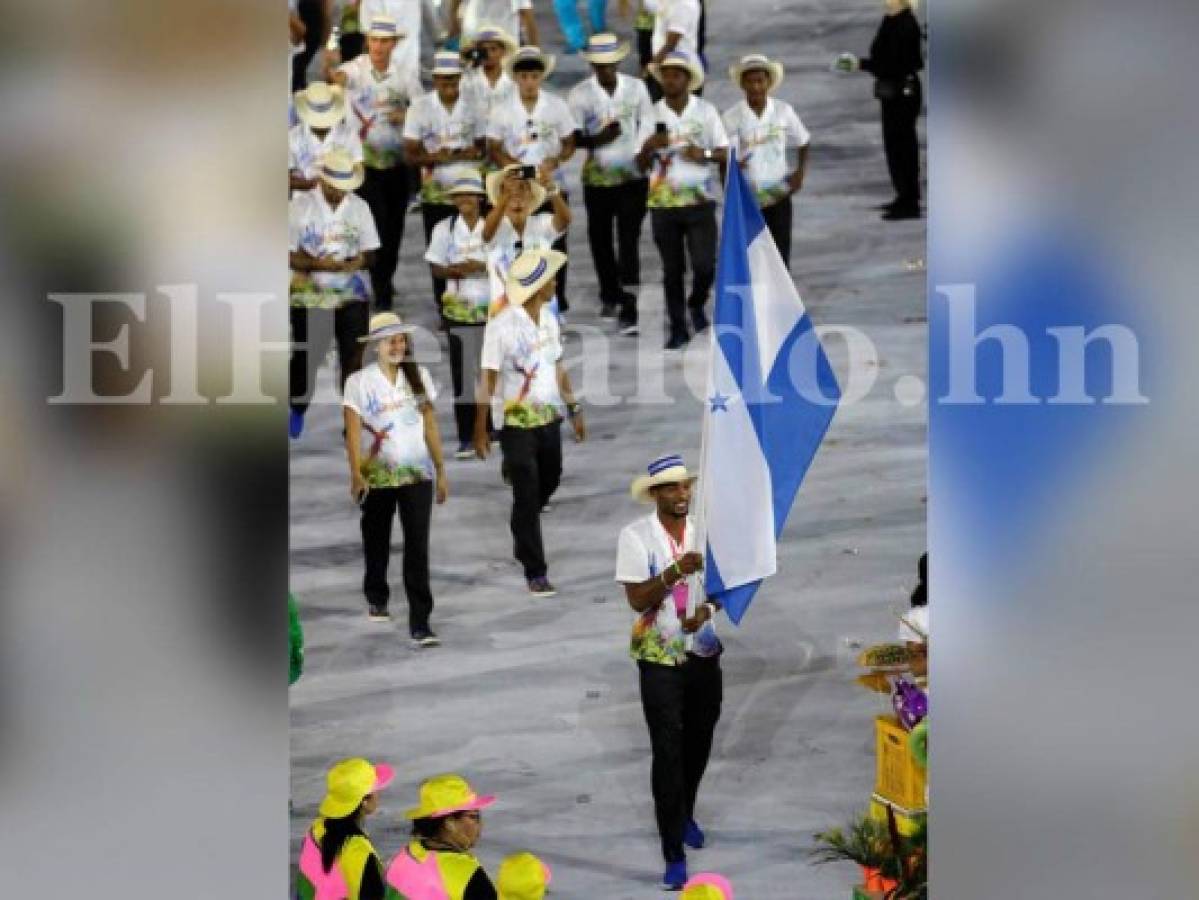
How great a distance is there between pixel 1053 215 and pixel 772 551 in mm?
5001

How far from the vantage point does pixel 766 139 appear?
1116 cm

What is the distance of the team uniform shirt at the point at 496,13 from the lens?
42.0 feet

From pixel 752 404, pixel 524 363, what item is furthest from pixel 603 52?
pixel 752 404

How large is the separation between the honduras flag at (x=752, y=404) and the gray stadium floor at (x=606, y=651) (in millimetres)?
1513

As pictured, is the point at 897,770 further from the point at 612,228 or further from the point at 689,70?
the point at 612,228

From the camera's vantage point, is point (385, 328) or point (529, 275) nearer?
point (385, 328)

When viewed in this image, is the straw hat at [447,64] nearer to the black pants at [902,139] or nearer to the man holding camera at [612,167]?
the man holding camera at [612,167]

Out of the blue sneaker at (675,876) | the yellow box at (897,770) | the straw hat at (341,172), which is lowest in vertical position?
the blue sneaker at (675,876)

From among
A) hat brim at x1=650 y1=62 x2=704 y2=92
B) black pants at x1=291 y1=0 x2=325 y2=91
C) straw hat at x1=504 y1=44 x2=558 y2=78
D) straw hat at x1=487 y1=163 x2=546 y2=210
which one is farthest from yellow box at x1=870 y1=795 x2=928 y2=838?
black pants at x1=291 y1=0 x2=325 y2=91

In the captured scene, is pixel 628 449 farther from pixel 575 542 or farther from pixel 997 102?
pixel 997 102

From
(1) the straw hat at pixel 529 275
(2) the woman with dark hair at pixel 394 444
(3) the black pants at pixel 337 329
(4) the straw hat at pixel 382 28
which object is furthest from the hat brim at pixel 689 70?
(2) the woman with dark hair at pixel 394 444

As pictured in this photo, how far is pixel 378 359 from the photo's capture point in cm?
952

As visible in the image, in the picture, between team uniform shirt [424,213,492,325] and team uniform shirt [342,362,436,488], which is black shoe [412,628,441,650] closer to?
team uniform shirt [342,362,436,488]

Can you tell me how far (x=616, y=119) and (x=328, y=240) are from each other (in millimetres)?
1484
